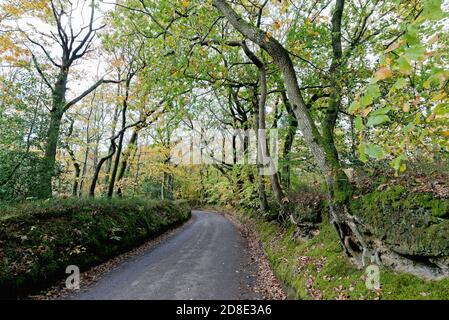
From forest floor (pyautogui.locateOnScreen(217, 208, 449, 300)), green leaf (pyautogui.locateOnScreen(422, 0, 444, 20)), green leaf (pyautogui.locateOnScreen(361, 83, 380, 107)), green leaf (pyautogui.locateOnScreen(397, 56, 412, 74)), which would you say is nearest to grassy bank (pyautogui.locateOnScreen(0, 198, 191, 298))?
forest floor (pyautogui.locateOnScreen(217, 208, 449, 300))

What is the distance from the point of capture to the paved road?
20.7 feet

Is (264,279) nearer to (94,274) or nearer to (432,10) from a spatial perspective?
(94,274)

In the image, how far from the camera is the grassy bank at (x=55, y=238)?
6145mm

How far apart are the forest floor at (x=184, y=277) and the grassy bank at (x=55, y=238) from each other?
32.0 inches

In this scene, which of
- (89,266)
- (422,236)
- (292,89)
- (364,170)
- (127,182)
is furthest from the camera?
(127,182)

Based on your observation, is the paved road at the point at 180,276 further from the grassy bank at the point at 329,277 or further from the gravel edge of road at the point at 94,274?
the grassy bank at the point at 329,277

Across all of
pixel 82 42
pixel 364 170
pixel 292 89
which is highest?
pixel 82 42

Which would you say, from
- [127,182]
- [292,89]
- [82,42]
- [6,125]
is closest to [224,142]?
[127,182]

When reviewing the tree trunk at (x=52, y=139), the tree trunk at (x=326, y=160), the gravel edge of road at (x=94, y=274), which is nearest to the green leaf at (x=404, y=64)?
the tree trunk at (x=326, y=160)

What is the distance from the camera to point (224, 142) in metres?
26.4

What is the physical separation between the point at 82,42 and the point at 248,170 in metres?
12.7

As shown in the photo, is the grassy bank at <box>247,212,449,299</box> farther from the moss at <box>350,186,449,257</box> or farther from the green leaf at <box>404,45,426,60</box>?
the green leaf at <box>404,45,426,60</box>

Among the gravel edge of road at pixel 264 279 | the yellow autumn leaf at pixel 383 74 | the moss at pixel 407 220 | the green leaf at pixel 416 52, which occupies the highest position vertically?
the green leaf at pixel 416 52
